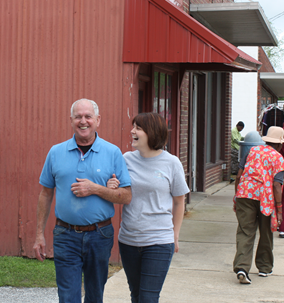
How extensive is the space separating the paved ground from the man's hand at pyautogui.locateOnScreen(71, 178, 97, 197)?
1.81 metres

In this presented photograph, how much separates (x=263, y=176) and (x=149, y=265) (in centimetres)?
231

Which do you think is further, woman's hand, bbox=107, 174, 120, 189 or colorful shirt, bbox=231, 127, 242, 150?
colorful shirt, bbox=231, 127, 242, 150

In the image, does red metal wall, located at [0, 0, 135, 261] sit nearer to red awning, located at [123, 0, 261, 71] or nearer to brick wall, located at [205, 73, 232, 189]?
red awning, located at [123, 0, 261, 71]

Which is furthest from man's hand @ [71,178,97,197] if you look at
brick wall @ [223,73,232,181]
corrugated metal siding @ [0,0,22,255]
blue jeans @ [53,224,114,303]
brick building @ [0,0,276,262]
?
brick wall @ [223,73,232,181]

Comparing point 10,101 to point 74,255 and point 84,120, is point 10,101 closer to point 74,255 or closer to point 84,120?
point 84,120

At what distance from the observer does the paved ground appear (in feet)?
15.7

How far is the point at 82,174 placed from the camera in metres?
3.35

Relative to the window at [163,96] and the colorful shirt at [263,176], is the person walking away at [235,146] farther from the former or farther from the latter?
the colorful shirt at [263,176]

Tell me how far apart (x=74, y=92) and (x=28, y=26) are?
3.20 feet

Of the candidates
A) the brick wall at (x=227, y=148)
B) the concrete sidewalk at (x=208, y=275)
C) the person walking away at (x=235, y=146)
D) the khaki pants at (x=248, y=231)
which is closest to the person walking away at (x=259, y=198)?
the khaki pants at (x=248, y=231)

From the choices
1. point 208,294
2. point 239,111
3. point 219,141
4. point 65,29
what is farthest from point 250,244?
point 239,111

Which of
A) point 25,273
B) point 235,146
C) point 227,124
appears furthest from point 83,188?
point 235,146

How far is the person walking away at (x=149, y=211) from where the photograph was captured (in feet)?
10.9

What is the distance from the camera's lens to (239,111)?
2052 centimetres
